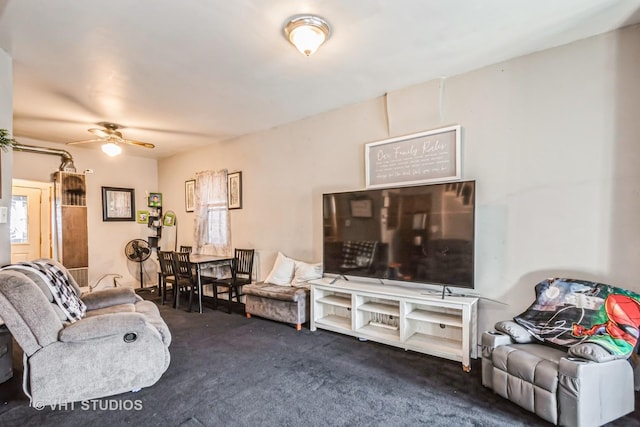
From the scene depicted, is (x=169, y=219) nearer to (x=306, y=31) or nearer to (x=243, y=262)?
(x=243, y=262)

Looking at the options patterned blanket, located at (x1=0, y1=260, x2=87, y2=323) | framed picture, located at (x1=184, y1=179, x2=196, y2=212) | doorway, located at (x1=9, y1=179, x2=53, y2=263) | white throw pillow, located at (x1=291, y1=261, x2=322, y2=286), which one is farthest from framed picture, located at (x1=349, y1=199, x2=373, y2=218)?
doorway, located at (x1=9, y1=179, x2=53, y2=263)

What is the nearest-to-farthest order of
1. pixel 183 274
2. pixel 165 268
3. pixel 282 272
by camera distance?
pixel 282 272 < pixel 183 274 < pixel 165 268

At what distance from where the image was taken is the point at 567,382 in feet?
6.29

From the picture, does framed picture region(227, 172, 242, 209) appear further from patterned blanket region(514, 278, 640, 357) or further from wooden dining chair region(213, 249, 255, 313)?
patterned blanket region(514, 278, 640, 357)

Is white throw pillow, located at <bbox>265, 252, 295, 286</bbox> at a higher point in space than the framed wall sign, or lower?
lower

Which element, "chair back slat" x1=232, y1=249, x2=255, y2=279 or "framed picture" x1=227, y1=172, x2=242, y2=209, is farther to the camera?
"framed picture" x1=227, y1=172, x2=242, y2=209

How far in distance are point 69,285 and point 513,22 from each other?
434 cm

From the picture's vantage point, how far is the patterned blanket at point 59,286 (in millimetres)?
2521

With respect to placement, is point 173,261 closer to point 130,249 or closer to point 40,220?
point 130,249

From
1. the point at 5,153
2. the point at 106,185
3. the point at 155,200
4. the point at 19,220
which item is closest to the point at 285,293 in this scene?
the point at 5,153

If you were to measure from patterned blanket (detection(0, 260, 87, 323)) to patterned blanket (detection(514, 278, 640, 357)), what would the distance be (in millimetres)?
3601

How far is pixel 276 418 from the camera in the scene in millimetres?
2133

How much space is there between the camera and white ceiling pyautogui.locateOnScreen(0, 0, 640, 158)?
6.97 feet

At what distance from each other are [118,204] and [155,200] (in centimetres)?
67
